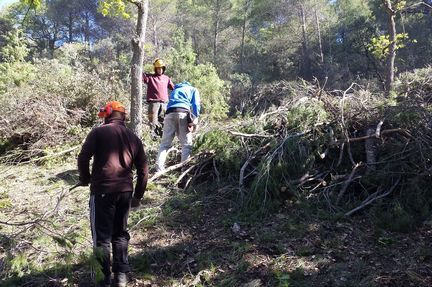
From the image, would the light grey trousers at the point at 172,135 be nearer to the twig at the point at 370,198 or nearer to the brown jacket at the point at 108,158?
the brown jacket at the point at 108,158

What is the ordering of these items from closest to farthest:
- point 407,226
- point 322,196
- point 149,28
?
point 407,226
point 322,196
point 149,28

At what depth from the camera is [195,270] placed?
3.82 metres

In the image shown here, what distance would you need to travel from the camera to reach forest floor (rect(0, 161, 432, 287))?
139 inches

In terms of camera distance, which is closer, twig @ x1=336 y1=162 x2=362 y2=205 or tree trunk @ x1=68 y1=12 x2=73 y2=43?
twig @ x1=336 y1=162 x2=362 y2=205

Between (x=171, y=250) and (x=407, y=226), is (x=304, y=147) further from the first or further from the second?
(x=171, y=250)

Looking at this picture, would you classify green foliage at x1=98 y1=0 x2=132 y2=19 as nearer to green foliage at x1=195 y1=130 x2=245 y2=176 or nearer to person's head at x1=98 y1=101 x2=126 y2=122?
green foliage at x1=195 y1=130 x2=245 y2=176

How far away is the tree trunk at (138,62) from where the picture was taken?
6441 mm

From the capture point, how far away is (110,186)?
352cm

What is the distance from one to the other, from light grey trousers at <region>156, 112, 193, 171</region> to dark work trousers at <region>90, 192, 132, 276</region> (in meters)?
2.29

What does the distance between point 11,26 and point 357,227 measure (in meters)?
34.3

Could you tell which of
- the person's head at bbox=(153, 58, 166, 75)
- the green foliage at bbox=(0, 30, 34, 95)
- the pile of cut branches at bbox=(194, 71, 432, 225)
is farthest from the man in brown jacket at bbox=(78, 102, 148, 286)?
the green foliage at bbox=(0, 30, 34, 95)

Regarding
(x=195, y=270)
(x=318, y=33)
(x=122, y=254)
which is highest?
(x=318, y=33)

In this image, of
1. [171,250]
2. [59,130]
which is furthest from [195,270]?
[59,130]

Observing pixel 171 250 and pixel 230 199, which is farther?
pixel 230 199
